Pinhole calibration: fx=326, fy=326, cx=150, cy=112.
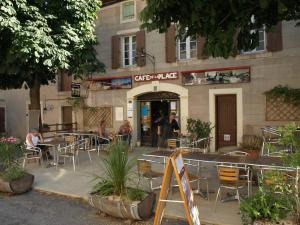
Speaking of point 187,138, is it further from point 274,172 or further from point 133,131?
point 274,172

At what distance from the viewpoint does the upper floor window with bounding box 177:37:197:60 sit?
12488 millimetres

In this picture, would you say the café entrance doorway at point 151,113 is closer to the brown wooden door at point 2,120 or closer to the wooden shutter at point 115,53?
the wooden shutter at point 115,53

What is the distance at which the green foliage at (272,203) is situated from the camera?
3983 mm

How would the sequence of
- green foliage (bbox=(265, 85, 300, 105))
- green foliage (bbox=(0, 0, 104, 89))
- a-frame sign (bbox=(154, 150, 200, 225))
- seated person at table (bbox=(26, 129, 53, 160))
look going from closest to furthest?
a-frame sign (bbox=(154, 150, 200, 225))
green foliage (bbox=(0, 0, 104, 89))
seated person at table (bbox=(26, 129, 53, 160))
green foliage (bbox=(265, 85, 300, 105))

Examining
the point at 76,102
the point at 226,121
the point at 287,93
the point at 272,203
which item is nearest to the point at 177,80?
the point at 226,121

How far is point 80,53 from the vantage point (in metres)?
11.8

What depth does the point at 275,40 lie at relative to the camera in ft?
34.6

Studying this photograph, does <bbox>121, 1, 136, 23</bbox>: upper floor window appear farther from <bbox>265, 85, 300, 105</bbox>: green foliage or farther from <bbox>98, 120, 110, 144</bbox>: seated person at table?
<bbox>265, 85, 300, 105</bbox>: green foliage

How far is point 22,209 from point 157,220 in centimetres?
304

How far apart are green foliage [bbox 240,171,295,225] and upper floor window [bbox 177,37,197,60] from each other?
870 cm

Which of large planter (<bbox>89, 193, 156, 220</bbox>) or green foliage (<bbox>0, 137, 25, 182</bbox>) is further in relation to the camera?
green foliage (<bbox>0, 137, 25, 182</bbox>)

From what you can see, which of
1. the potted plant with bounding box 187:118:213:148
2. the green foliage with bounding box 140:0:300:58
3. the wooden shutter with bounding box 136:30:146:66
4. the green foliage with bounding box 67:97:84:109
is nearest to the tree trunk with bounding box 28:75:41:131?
the green foliage with bounding box 67:97:84:109

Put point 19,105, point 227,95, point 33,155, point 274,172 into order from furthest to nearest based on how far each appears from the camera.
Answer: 1. point 19,105
2. point 227,95
3. point 33,155
4. point 274,172

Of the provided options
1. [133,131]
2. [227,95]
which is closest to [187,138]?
[227,95]
